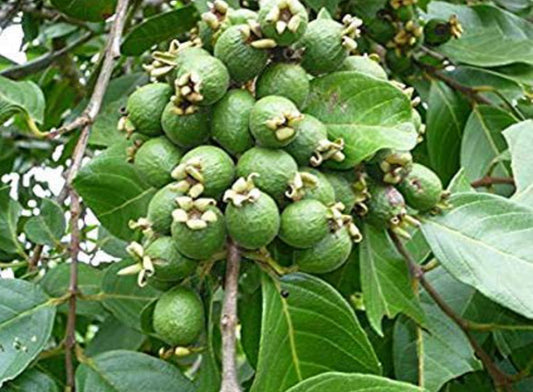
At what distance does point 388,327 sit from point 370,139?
0.60 metres

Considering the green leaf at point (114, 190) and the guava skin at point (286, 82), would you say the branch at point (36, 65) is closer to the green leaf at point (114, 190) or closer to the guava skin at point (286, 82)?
the green leaf at point (114, 190)

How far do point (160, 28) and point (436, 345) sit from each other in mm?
873

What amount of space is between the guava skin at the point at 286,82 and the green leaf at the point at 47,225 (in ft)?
1.91

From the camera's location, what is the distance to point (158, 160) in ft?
3.81

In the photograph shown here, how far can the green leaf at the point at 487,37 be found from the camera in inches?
71.5

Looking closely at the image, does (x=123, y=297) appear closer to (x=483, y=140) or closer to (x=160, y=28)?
(x=160, y=28)

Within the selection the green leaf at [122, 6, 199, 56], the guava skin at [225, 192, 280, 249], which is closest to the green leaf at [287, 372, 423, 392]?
the guava skin at [225, 192, 280, 249]

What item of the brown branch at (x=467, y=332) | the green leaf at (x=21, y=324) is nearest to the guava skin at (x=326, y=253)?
the brown branch at (x=467, y=332)

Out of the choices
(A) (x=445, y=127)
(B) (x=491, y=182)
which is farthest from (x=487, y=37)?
(B) (x=491, y=182)

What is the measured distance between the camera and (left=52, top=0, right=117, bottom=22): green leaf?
1.85 meters

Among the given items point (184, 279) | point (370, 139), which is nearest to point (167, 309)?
point (184, 279)

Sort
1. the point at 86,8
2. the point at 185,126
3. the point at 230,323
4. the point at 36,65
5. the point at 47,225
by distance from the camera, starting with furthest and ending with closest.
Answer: the point at 36,65 < the point at 86,8 < the point at 47,225 < the point at 185,126 < the point at 230,323

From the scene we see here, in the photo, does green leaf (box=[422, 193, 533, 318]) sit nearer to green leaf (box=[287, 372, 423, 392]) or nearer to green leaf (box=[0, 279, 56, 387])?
green leaf (box=[287, 372, 423, 392])

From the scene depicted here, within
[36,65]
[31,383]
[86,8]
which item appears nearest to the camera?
[31,383]
